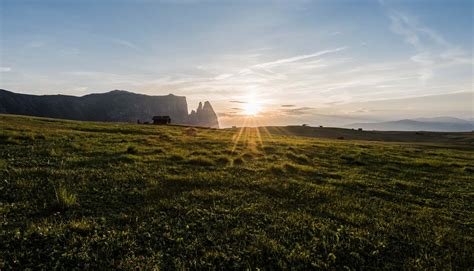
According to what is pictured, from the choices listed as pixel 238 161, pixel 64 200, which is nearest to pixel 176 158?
pixel 238 161

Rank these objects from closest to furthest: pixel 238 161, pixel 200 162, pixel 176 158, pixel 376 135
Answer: pixel 200 162
pixel 176 158
pixel 238 161
pixel 376 135

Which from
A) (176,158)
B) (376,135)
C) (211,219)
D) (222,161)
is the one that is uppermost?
(376,135)

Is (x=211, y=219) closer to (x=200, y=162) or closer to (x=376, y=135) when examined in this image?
(x=200, y=162)

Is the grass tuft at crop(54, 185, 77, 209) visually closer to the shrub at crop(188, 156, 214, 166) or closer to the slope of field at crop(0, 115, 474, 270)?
the slope of field at crop(0, 115, 474, 270)

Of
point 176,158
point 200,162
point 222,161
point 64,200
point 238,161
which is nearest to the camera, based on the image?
point 64,200

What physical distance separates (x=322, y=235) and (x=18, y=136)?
951 inches

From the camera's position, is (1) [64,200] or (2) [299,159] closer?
(1) [64,200]

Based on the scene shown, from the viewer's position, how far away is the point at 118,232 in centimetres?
670

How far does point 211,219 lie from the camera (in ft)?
26.5

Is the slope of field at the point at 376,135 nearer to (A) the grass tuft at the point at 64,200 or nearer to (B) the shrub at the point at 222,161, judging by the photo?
(B) the shrub at the point at 222,161

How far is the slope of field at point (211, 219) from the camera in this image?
5.96 m

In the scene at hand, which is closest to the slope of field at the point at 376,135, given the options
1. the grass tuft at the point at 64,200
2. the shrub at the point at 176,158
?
the shrub at the point at 176,158

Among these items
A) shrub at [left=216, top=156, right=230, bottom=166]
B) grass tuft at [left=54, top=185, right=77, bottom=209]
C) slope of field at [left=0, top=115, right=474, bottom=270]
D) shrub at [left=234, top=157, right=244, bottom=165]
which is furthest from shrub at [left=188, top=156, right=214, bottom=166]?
grass tuft at [left=54, top=185, right=77, bottom=209]

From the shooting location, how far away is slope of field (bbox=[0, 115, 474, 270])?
596 cm
